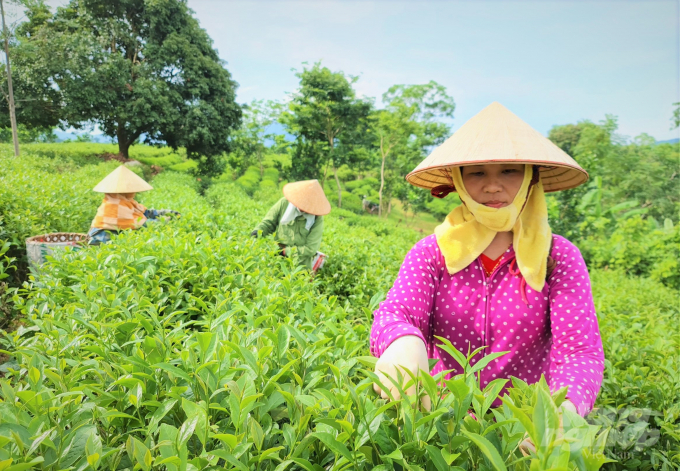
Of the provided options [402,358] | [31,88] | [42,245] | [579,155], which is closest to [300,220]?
[42,245]

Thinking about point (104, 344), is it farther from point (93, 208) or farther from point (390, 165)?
point (390, 165)

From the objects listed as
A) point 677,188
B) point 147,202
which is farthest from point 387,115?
point 147,202

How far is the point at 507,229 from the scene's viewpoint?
1291 mm

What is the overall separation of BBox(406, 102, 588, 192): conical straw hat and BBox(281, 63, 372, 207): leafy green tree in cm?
1655

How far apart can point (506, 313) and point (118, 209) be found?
4191mm

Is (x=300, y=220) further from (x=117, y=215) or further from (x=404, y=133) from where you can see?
(x=404, y=133)

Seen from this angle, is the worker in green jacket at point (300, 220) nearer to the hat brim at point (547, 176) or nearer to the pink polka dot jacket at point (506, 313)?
the hat brim at point (547, 176)

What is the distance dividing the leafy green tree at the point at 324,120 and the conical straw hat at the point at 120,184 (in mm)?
13648

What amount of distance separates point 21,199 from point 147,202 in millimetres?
2436

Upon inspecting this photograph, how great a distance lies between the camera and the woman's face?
4.24 feet

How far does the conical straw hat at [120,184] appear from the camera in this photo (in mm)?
4207

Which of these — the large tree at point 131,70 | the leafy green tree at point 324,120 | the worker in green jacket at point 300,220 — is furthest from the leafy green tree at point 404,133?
the worker in green jacket at point 300,220

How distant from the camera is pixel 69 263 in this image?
82.7 inches

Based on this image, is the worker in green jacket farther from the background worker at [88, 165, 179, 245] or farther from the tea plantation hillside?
the tea plantation hillside
